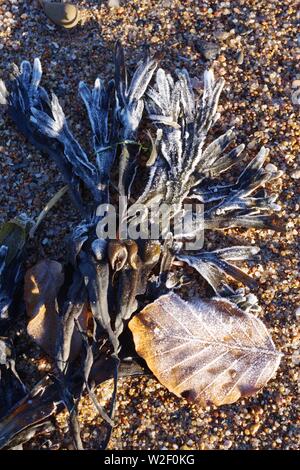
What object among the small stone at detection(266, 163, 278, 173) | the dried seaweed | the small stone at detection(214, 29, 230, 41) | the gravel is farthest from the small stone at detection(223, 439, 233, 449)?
the small stone at detection(214, 29, 230, 41)

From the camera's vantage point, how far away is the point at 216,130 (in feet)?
9.07

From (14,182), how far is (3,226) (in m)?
0.26

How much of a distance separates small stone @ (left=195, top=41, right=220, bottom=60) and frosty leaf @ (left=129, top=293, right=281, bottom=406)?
1.29 m

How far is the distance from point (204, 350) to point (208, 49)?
1.54m

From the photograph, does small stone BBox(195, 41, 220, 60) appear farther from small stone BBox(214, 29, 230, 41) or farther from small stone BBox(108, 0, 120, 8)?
small stone BBox(108, 0, 120, 8)

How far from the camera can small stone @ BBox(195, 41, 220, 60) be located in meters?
2.90

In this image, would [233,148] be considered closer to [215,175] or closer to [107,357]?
[215,175]

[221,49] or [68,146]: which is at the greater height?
[221,49]

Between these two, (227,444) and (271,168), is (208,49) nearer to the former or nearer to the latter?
(271,168)

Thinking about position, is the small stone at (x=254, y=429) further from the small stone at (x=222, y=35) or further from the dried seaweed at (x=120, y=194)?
the small stone at (x=222, y=35)

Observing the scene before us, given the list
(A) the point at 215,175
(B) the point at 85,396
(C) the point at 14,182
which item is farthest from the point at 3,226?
(A) the point at 215,175

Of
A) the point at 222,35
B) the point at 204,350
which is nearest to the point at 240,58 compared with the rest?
the point at 222,35

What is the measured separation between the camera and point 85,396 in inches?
91.7

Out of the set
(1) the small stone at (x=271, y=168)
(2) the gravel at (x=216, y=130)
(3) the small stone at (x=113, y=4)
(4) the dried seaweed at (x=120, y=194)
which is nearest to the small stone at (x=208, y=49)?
(2) the gravel at (x=216, y=130)
